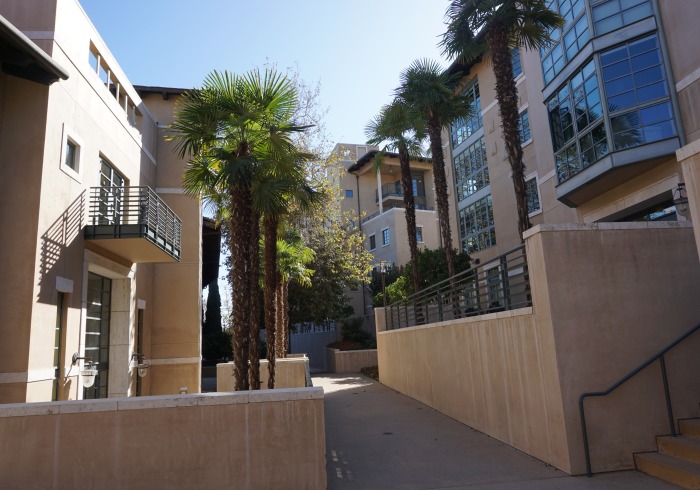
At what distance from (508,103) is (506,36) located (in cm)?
181

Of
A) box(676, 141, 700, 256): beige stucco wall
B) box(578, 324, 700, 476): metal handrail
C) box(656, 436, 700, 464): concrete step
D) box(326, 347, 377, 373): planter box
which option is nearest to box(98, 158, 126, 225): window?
box(578, 324, 700, 476): metal handrail

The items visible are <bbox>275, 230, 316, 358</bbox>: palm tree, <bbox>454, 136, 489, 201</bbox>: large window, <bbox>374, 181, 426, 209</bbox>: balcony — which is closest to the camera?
<bbox>275, 230, 316, 358</bbox>: palm tree

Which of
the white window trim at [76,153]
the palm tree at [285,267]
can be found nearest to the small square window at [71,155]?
the white window trim at [76,153]

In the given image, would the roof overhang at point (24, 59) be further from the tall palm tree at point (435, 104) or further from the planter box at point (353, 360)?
the planter box at point (353, 360)

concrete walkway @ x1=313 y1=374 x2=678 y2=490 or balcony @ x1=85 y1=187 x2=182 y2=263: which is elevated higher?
balcony @ x1=85 y1=187 x2=182 y2=263

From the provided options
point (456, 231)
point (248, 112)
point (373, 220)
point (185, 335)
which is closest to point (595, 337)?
point (248, 112)

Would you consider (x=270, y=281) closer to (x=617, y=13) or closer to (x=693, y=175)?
(x=693, y=175)

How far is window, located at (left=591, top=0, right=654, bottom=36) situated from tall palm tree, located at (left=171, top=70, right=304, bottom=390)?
9.31m

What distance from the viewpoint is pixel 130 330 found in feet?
48.3

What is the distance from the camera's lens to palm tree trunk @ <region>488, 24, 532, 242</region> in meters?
11.6

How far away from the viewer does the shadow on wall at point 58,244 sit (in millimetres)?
10078

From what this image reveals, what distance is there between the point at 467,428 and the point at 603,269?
4593mm

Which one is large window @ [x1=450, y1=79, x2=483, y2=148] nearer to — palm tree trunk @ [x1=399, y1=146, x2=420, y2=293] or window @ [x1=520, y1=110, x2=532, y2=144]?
window @ [x1=520, y1=110, x2=532, y2=144]

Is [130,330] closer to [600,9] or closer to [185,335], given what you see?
[185,335]
